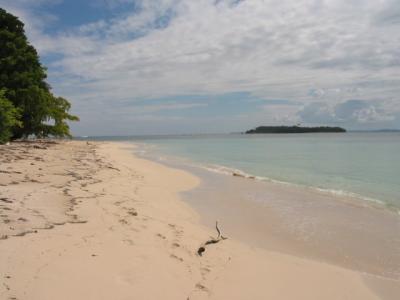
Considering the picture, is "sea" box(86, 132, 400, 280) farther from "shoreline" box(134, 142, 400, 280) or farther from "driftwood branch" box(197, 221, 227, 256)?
"driftwood branch" box(197, 221, 227, 256)

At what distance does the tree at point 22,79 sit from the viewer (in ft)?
89.7

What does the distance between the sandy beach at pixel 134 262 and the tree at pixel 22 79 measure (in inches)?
898

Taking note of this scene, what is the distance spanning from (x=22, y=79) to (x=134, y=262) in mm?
27493

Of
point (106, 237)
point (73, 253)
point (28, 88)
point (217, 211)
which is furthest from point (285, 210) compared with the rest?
point (28, 88)

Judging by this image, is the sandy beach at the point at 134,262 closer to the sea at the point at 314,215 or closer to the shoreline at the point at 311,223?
the shoreline at the point at 311,223

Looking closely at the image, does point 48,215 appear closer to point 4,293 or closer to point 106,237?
point 106,237

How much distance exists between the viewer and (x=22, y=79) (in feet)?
92.3

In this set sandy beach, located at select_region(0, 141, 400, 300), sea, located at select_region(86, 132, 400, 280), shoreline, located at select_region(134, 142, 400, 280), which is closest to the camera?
sandy beach, located at select_region(0, 141, 400, 300)

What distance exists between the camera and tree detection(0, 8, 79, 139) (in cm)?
2734

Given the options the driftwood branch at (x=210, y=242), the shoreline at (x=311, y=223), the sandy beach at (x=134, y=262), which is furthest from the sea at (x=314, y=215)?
the sandy beach at (x=134, y=262)

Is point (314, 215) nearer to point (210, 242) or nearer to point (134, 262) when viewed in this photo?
point (210, 242)

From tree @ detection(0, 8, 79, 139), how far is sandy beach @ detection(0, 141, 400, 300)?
22.8m

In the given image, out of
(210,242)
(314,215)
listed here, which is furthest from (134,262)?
(314,215)

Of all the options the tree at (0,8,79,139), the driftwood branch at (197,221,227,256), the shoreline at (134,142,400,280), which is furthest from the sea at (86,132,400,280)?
the tree at (0,8,79,139)
